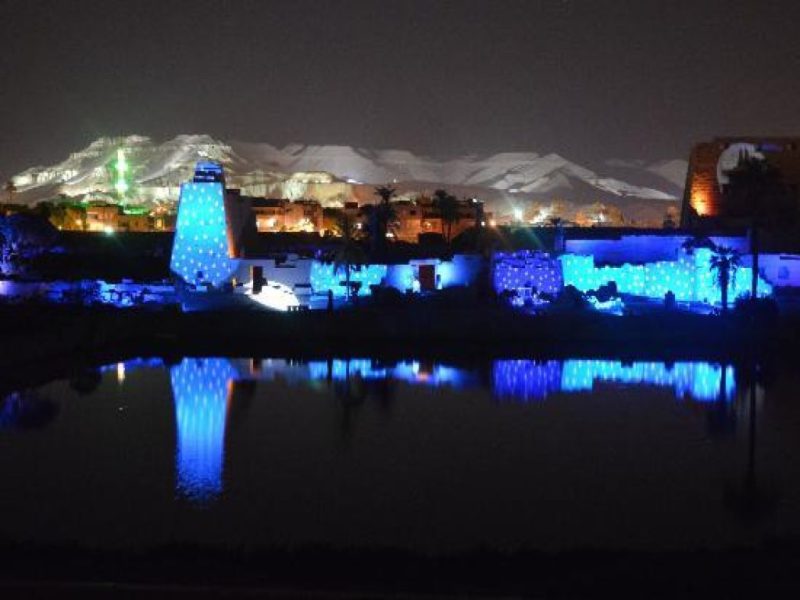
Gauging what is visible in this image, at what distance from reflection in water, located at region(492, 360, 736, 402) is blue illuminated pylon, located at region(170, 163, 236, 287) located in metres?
9.27

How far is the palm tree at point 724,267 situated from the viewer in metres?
24.4

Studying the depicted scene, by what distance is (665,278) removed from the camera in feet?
86.7

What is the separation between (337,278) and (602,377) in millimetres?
9682

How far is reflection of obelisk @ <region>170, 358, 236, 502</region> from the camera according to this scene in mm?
11297

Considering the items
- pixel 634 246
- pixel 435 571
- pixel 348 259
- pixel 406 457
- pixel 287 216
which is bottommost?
pixel 435 571

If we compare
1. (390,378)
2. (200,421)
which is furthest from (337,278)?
(200,421)

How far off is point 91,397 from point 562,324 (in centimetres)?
1043

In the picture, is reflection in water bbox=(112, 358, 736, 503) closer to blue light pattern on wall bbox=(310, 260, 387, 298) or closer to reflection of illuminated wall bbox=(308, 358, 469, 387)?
reflection of illuminated wall bbox=(308, 358, 469, 387)

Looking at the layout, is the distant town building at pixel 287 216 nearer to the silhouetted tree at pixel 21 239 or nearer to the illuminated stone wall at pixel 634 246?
the silhouetted tree at pixel 21 239

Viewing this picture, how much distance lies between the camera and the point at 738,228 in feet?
99.0

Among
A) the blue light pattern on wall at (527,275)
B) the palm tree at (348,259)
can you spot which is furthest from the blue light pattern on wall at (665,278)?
the palm tree at (348,259)

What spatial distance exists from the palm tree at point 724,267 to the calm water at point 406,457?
4.88 metres

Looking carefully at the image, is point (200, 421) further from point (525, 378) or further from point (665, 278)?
point (665, 278)

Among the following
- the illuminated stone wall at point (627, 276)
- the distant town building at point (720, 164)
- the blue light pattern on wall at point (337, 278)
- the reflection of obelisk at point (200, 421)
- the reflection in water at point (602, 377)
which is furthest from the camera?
the distant town building at point (720, 164)
